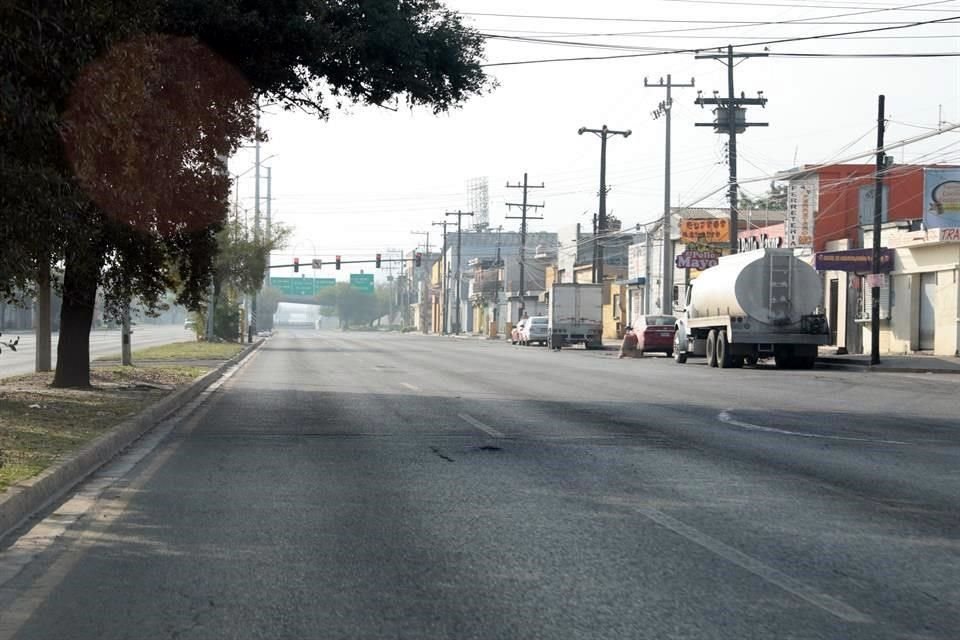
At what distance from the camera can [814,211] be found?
159 feet

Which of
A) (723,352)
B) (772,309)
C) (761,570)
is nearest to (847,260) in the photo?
(772,309)

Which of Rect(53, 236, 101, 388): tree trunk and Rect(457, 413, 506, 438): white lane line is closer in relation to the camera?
Rect(457, 413, 506, 438): white lane line

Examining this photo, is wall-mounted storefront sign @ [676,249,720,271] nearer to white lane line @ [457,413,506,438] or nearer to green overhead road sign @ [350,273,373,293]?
white lane line @ [457,413,506,438]

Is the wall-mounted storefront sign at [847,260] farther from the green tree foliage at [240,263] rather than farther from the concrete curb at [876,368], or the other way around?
the green tree foliage at [240,263]

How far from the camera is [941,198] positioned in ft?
136

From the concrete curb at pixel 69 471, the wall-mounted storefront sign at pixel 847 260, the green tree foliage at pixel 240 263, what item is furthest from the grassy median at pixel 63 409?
the green tree foliage at pixel 240 263

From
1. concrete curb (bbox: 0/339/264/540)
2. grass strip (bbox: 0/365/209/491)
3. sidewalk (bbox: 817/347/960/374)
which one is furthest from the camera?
sidewalk (bbox: 817/347/960/374)

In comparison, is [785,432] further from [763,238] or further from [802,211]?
[763,238]

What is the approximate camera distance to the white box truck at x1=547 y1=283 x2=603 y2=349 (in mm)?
58656

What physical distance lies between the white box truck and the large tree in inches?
1454

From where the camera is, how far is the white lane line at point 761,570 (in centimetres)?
591

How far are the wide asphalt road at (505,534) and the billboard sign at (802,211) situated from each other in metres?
33.2

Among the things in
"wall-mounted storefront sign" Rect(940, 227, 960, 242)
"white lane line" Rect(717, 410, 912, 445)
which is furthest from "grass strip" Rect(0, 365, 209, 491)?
"wall-mounted storefront sign" Rect(940, 227, 960, 242)

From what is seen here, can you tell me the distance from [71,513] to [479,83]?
12359 millimetres
